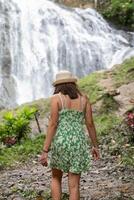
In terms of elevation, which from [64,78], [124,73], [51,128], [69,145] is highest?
[124,73]

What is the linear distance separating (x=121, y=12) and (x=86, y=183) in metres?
18.9

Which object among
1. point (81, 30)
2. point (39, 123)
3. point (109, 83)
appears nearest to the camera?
point (39, 123)

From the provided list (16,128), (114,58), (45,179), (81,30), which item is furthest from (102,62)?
(45,179)

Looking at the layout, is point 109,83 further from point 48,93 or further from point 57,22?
point 57,22

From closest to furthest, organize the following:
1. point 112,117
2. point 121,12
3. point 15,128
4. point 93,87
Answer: point 15,128 → point 112,117 → point 93,87 → point 121,12

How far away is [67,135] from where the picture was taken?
18.1 ft

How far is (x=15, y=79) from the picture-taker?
20.4 m

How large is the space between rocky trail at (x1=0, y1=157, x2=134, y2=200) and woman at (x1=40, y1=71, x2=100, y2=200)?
40.0 inches

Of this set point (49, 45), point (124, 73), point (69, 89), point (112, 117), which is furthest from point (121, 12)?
point (69, 89)

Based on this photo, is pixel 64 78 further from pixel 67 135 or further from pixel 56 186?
pixel 56 186

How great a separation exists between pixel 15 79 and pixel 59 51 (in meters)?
2.33

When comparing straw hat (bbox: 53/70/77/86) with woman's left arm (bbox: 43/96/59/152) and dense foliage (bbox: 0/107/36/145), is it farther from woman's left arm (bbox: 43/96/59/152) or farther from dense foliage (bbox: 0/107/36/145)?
dense foliage (bbox: 0/107/36/145)

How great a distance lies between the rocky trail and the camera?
263 inches

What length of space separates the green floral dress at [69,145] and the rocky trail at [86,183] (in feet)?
3.51
